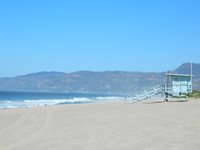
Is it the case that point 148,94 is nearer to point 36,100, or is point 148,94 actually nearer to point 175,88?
point 175,88

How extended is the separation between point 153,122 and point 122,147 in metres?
4.38

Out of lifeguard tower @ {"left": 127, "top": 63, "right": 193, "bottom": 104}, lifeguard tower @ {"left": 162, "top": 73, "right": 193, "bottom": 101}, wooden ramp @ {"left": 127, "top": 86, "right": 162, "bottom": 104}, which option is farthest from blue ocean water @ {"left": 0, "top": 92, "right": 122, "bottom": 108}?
lifeguard tower @ {"left": 162, "top": 73, "right": 193, "bottom": 101}

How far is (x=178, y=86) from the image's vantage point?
99.5 ft

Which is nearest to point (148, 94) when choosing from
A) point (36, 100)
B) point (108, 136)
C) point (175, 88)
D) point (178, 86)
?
point (175, 88)

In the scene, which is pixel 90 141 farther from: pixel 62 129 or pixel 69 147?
pixel 62 129

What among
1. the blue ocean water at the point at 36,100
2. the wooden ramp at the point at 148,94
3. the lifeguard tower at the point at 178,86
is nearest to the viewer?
the lifeguard tower at the point at 178,86

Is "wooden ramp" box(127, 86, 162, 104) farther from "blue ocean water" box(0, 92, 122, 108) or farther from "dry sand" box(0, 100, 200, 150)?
"dry sand" box(0, 100, 200, 150)

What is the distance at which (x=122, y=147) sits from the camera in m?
9.66

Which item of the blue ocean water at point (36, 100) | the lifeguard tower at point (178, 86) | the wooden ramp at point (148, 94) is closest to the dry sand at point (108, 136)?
the lifeguard tower at point (178, 86)

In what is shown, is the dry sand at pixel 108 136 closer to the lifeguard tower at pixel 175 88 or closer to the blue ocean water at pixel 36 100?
the lifeguard tower at pixel 175 88

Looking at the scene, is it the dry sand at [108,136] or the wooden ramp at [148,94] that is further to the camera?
the wooden ramp at [148,94]

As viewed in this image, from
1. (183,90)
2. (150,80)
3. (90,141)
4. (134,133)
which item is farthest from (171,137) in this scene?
(150,80)

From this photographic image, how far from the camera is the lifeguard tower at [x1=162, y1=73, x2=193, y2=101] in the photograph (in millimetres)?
30266

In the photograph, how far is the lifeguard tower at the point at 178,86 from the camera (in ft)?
99.3
